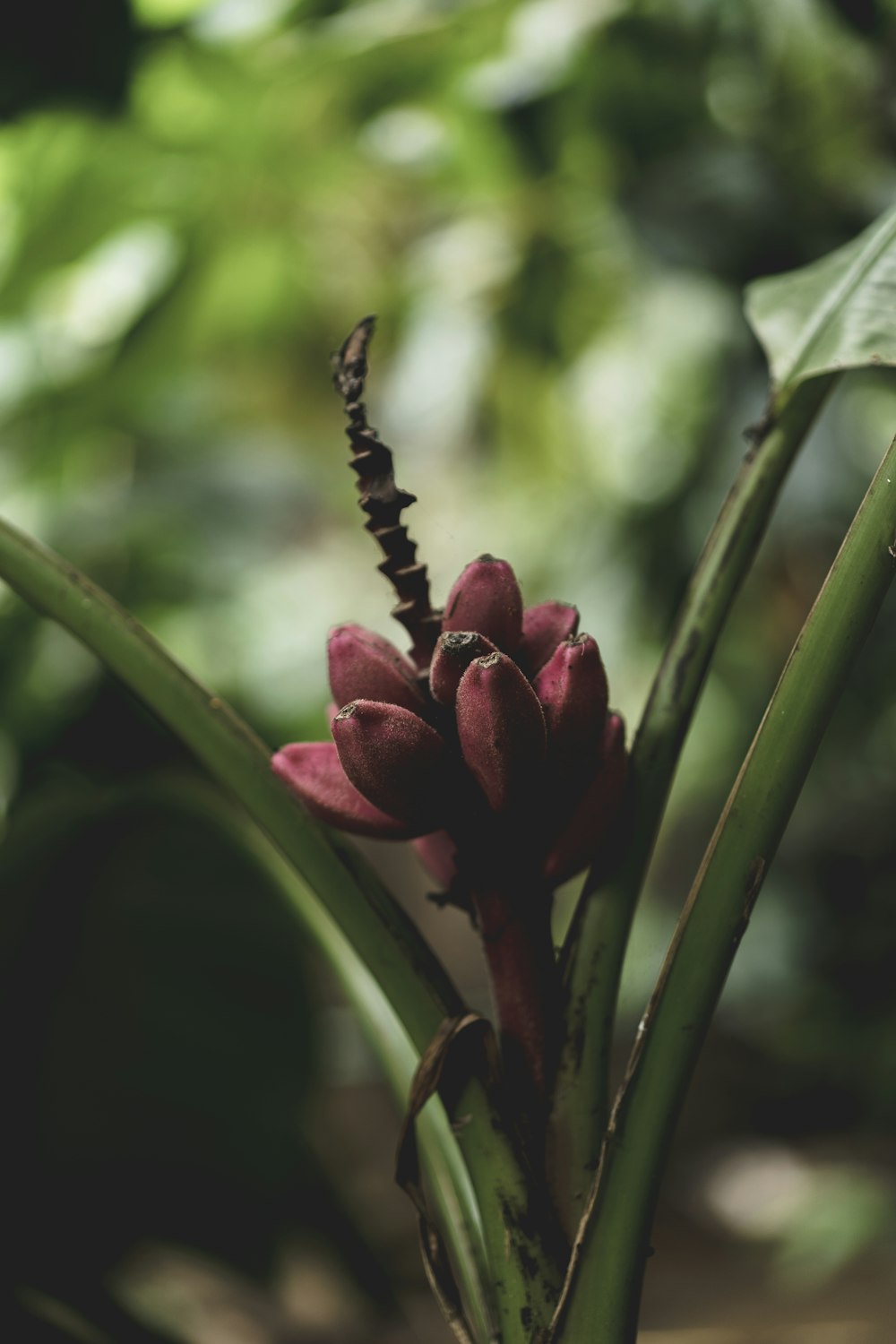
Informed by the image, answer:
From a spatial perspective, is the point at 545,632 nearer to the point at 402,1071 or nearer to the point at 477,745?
the point at 477,745

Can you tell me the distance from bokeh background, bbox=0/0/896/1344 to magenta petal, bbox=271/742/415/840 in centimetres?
16

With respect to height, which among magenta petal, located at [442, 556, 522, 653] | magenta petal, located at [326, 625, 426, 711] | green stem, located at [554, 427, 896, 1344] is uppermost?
magenta petal, located at [442, 556, 522, 653]

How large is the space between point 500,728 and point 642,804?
0.07 metres

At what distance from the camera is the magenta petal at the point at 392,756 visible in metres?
0.27

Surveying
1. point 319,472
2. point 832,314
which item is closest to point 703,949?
point 832,314

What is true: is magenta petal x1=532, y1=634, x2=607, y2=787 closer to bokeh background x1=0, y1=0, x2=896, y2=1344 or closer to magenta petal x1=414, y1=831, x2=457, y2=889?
magenta petal x1=414, y1=831, x2=457, y2=889

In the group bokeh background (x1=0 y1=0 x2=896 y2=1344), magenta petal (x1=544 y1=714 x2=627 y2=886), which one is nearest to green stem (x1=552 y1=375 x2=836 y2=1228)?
magenta petal (x1=544 y1=714 x2=627 y2=886)

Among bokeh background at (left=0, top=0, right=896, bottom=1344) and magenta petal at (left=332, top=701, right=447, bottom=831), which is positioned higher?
bokeh background at (left=0, top=0, right=896, bottom=1344)

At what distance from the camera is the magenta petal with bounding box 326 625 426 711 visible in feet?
0.98

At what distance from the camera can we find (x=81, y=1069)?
69 cm

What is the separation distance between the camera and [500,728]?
27cm

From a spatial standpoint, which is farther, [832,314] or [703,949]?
[832,314]

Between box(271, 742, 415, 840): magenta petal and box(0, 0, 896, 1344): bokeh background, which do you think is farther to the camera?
box(0, 0, 896, 1344): bokeh background

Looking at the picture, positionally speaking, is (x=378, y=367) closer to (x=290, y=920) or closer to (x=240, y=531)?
(x=240, y=531)
